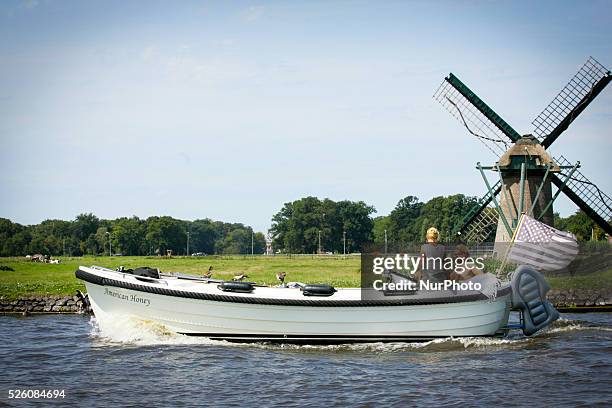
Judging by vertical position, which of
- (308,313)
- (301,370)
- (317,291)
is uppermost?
(317,291)

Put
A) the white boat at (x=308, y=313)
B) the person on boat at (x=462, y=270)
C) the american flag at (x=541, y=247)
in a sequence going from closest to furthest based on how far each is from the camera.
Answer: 1. the white boat at (x=308, y=313)
2. the person on boat at (x=462, y=270)
3. the american flag at (x=541, y=247)

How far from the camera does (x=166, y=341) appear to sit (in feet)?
57.4

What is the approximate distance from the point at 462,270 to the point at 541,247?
607 inches

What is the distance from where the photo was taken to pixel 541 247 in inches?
1237

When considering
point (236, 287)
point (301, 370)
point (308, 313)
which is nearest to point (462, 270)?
point (308, 313)

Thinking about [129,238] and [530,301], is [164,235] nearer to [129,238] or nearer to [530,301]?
[129,238]

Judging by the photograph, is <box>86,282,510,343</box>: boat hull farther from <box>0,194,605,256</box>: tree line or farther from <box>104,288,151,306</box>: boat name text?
<box>0,194,605,256</box>: tree line

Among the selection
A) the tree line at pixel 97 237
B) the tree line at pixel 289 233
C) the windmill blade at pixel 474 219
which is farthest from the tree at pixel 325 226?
the windmill blade at pixel 474 219

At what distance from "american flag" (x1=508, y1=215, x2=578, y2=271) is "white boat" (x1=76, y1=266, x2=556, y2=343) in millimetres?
13221

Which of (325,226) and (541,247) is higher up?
(325,226)

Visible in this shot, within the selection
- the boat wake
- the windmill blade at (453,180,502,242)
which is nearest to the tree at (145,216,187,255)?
the windmill blade at (453,180,502,242)

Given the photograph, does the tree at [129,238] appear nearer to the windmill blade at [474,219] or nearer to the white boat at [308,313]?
the windmill blade at [474,219]

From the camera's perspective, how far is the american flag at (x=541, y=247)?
3033 centimetres

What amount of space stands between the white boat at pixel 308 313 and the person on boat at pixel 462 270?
0.50m
